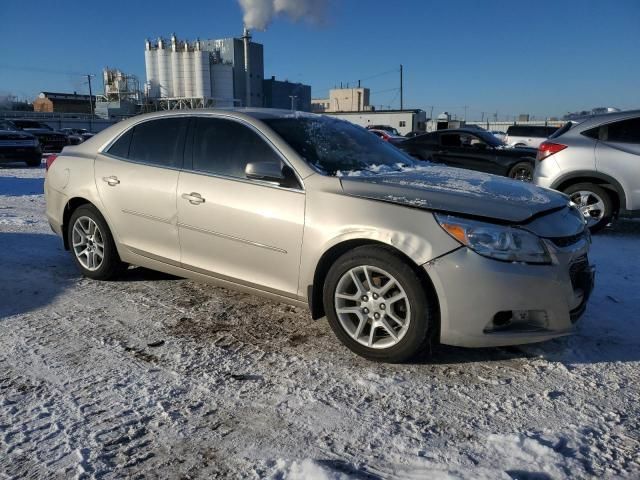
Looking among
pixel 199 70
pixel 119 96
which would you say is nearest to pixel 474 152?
pixel 199 70

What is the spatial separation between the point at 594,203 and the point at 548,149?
3.05ft

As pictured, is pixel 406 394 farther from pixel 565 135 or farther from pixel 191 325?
pixel 565 135

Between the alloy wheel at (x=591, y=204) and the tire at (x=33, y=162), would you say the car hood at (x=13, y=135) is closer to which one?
the tire at (x=33, y=162)

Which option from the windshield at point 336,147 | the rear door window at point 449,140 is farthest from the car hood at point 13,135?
the windshield at point 336,147

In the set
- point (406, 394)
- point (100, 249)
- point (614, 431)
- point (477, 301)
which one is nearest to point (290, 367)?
point (406, 394)

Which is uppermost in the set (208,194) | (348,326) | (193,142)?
(193,142)

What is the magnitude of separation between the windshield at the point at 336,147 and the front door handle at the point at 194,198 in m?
0.74

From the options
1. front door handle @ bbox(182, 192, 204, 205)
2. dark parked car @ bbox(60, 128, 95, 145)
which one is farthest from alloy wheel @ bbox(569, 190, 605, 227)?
dark parked car @ bbox(60, 128, 95, 145)

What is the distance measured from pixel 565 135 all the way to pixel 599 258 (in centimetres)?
222

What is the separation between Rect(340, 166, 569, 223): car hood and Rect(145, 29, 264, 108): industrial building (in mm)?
70930

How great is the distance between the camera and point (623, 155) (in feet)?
21.5

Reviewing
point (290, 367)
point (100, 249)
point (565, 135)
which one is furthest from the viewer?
point (565, 135)

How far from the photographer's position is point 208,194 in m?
3.77

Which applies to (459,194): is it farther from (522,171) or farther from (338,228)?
(522,171)
